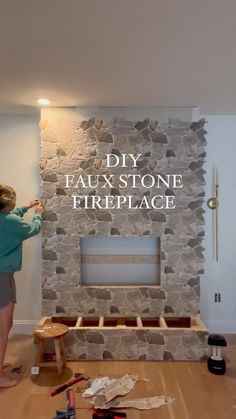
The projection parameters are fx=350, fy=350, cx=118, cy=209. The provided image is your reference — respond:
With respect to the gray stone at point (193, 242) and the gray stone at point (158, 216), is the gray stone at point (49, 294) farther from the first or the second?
the gray stone at point (193, 242)

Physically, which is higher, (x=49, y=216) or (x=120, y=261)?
(x=49, y=216)

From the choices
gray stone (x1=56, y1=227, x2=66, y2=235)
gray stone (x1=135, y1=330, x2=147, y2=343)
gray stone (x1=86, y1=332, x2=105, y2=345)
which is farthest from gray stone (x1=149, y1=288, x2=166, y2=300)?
gray stone (x1=56, y1=227, x2=66, y2=235)

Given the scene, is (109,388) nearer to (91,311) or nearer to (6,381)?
(6,381)

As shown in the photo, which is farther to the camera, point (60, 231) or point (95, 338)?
point (60, 231)

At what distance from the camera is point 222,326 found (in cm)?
393

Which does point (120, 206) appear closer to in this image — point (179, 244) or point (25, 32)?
point (179, 244)

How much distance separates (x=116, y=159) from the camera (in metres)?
3.59

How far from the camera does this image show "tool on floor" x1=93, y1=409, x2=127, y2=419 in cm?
232

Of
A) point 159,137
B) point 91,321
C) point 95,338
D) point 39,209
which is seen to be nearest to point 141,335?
point 95,338

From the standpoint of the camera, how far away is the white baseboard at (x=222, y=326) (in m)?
3.92

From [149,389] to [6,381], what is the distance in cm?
115

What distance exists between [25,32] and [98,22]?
0.45 metres

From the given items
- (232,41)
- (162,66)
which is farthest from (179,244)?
(232,41)

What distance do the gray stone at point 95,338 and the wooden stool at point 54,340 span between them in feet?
0.78
